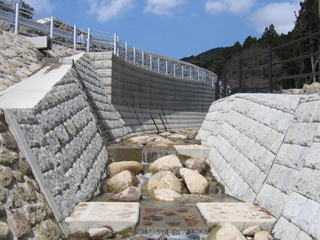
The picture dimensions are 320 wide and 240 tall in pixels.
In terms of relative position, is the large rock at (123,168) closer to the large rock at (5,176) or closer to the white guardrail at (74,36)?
the large rock at (5,176)

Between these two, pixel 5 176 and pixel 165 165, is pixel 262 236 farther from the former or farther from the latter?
pixel 165 165

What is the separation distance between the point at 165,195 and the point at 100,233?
2338mm

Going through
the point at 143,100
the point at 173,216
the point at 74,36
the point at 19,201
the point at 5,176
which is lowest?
the point at 173,216

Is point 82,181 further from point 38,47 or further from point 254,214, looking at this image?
point 38,47

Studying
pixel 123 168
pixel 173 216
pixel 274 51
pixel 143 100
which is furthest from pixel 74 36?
pixel 274 51

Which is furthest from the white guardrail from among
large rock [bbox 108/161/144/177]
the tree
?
the tree

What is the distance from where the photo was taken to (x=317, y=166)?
351 cm

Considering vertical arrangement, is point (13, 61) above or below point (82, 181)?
above

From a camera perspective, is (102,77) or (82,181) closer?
(82,181)

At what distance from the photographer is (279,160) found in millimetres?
4508

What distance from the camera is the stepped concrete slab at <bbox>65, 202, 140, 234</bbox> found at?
4.12 metres

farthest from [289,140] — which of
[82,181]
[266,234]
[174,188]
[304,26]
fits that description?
[304,26]

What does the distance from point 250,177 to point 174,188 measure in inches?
71.7

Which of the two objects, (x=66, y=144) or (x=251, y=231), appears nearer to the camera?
(x=251, y=231)
